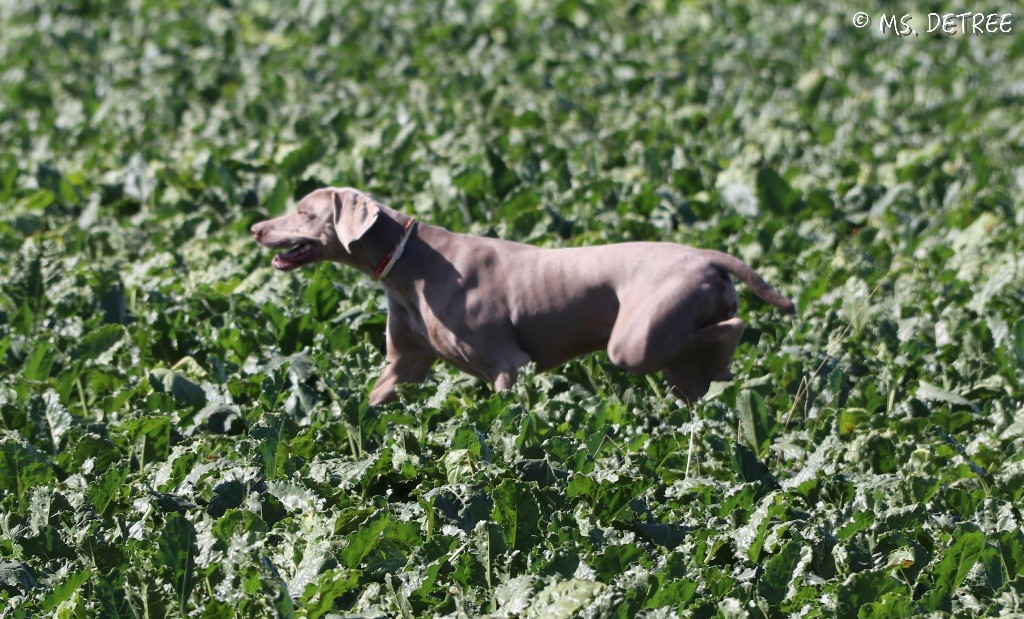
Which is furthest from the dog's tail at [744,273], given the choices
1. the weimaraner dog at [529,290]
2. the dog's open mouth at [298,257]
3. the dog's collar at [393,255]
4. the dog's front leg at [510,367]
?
the dog's open mouth at [298,257]

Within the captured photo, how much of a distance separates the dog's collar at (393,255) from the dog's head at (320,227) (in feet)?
0.43

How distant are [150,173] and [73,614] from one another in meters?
6.14

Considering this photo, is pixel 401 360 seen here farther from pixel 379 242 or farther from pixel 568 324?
pixel 568 324

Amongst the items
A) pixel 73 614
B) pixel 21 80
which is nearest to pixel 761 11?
pixel 21 80

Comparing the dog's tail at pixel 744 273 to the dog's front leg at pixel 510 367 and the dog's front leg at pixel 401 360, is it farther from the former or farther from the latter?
the dog's front leg at pixel 401 360

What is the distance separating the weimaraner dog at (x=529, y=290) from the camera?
5.95m

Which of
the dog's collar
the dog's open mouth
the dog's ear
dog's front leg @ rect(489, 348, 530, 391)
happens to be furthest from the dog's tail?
the dog's open mouth

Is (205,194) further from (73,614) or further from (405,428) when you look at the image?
(73,614)

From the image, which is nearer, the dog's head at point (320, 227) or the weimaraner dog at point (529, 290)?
the weimaraner dog at point (529, 290)

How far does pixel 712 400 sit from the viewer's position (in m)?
6.17

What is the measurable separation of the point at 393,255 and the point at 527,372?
2.35 ft

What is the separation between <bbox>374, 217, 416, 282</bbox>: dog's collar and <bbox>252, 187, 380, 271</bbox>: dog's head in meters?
0.13

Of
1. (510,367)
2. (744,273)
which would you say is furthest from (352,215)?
(744,273)

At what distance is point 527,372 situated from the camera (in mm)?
5977
